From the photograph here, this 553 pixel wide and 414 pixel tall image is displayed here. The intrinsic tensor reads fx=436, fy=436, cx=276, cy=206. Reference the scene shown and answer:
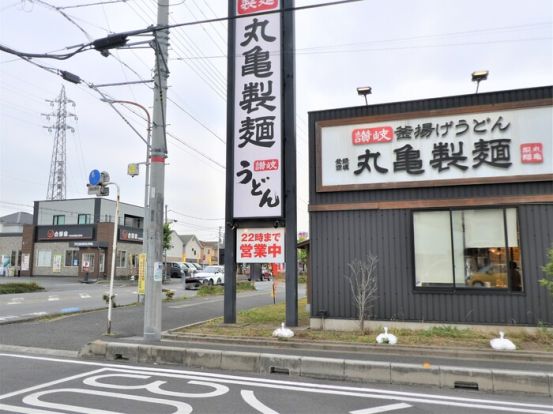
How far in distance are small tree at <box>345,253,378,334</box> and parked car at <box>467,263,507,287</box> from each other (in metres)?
2.10

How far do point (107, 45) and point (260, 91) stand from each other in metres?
3.96

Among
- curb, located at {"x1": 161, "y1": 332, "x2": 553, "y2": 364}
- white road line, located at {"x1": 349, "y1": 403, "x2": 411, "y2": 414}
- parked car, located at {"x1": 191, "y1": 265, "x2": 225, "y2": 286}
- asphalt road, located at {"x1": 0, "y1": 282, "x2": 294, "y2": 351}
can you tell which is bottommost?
white road line, located at {"x1": 349, "y1": 403, "x2": 411, "y2": 414}

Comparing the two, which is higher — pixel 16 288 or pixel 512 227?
pixel 512 227

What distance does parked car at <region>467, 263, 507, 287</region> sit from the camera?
9516 millimetres

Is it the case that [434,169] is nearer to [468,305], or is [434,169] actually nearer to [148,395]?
[468,305]

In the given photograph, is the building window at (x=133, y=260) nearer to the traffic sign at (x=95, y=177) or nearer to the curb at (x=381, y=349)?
the traffic sign at (x=95, y=177)

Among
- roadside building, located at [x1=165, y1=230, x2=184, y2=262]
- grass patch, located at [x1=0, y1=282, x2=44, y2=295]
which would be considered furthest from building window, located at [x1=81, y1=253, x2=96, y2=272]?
roadside building, located at [x1=165, y1=230, x2=184, y2=262]

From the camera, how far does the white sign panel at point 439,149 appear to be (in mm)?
9641

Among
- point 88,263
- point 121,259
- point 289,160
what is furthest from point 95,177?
point 121,259

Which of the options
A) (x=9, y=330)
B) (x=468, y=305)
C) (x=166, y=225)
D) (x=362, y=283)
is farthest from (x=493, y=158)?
(x=166, y=225)

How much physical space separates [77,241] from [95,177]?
3480 cm

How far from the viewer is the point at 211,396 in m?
6.00

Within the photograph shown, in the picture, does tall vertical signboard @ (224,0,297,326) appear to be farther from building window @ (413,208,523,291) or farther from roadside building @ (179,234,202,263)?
roadside building @ (179,234,202,263)

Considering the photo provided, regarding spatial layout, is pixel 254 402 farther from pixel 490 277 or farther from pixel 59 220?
pixel 59 220
